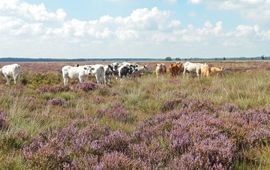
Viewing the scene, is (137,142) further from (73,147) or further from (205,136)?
(73,147)

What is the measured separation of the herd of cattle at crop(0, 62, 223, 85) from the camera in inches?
897

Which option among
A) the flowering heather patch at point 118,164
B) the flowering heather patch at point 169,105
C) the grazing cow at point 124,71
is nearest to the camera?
the flowering heather patch at point 118,164

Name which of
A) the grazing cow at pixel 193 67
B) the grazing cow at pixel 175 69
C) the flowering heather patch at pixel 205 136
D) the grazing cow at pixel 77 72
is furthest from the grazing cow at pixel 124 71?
the flowering heather patch at pixel 205 136

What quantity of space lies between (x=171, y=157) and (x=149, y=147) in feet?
1.30

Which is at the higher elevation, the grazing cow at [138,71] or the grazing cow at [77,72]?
the grazing cow at [77,72]

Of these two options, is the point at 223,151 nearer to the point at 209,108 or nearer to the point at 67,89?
the point at 209,108

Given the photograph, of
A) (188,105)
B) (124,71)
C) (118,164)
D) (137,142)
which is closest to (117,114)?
(188,105)

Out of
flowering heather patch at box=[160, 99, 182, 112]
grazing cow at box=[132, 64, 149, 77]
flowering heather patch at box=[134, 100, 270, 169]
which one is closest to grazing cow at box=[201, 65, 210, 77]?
grazing cow at box=[132, 64, 149, 77]

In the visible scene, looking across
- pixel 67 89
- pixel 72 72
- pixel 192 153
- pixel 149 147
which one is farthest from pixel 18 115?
pixel 72 72

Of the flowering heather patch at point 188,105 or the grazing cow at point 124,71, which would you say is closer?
the flowering heather patch at point 188,105

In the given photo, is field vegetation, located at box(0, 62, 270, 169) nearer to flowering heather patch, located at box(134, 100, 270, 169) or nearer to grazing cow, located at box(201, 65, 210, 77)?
flowering heather patch, located at box(134, 100, 270, 169)

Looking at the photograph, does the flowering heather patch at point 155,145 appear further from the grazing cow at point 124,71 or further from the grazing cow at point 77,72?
the grazing cow at point 124,71

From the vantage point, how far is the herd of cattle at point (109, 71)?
22.8 meters

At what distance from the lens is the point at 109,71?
24625 mm
